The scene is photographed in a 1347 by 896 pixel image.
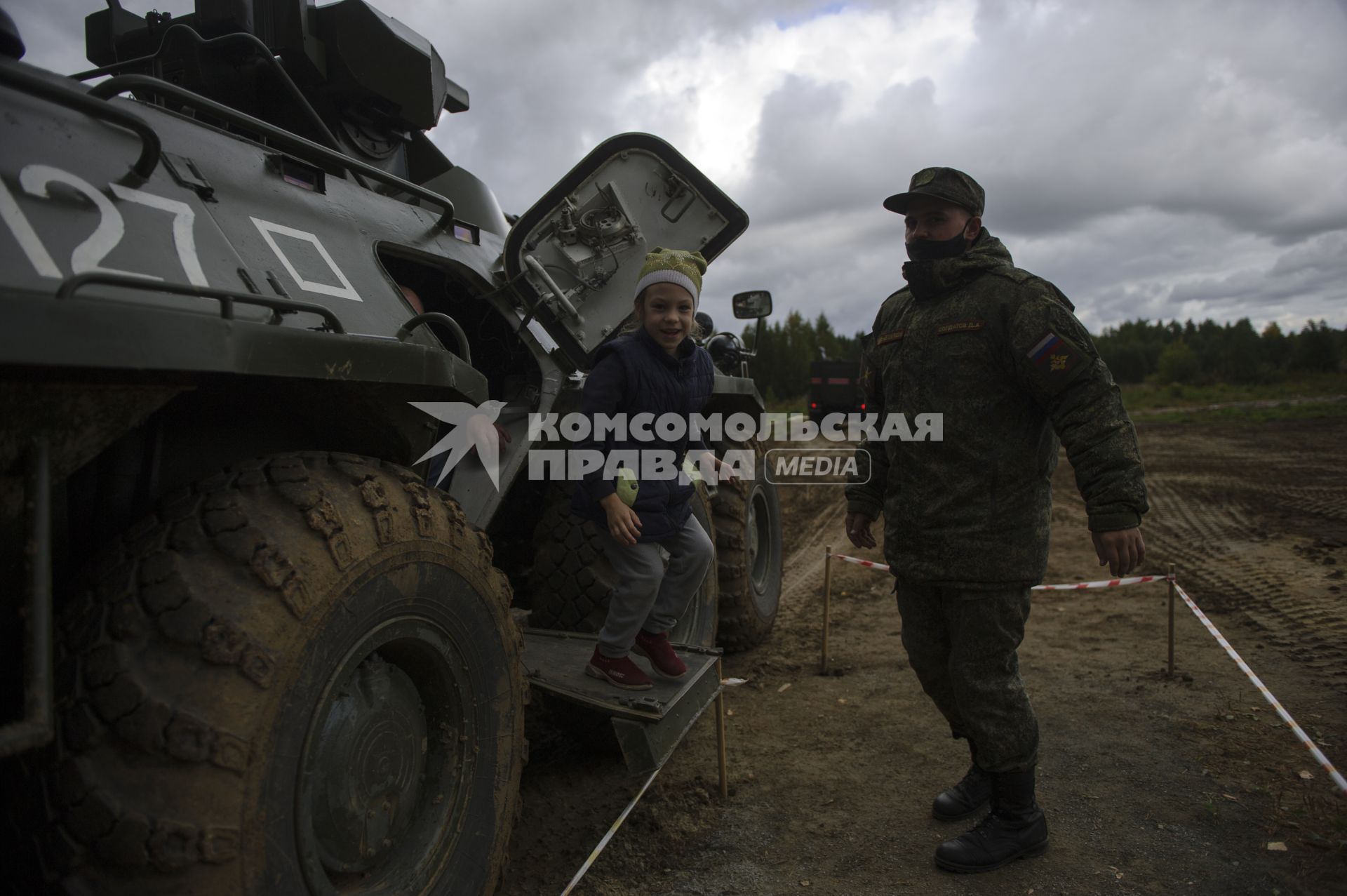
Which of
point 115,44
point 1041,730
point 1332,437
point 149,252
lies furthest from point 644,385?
point 1332,437

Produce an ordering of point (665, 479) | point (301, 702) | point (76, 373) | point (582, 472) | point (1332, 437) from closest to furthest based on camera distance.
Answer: point (76, 373) → point (301, 702) → point (582, 472) → point (665, 479) → point (1332, 437)

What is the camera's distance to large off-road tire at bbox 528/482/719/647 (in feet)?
11.1

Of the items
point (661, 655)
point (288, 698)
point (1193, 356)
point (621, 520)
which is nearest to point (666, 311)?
point (621, 520)

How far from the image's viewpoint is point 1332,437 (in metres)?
15.8

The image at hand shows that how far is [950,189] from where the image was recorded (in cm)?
283

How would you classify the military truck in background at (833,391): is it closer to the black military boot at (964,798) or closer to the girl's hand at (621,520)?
the black military boot at (964,798)

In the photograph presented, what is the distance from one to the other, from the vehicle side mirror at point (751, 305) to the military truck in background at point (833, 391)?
42.1ft

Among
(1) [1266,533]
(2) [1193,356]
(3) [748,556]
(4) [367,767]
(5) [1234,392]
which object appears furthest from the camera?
(2) [1193,356]

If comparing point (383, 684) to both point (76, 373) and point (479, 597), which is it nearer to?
point (479, 597)

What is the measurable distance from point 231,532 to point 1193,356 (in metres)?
42.9

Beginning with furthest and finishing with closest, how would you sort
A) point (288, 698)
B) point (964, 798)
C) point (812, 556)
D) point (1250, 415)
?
point (1250, 415)
point (812, 556)
point (964, 798)
point (288, 698)

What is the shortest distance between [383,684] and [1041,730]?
2876 millimetres

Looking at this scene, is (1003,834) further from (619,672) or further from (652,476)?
(652,476)

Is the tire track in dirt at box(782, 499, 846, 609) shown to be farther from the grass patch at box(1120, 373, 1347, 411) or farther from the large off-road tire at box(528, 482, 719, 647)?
the grass patch at box(1120, 373, 1347, 411)
